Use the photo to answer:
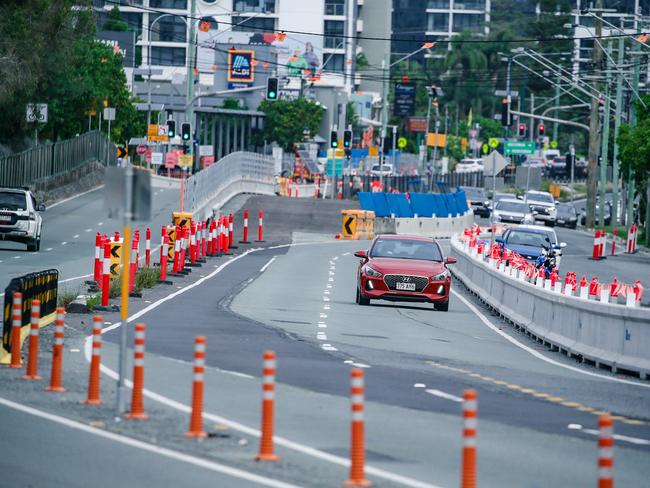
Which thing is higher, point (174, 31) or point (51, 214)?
point (174, 31)

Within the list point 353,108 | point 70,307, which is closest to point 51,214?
point 70,307

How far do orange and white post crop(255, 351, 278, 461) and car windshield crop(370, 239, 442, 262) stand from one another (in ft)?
65.8

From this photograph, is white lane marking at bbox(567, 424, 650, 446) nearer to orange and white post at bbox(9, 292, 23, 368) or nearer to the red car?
orange and white post at bbox(9, 292, 23, 368)

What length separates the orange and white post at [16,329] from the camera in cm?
1688

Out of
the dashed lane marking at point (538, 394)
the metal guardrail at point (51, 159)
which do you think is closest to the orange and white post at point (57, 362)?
the dashed lane marking at point (538, 394)

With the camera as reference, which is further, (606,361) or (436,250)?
(436,250)

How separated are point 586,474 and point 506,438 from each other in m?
1.85

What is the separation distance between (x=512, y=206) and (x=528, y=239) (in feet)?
88.6

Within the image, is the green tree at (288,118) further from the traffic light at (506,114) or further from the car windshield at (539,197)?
the traffic light at (506,114)

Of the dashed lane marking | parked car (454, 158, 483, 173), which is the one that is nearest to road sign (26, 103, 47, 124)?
the dashed lane marking

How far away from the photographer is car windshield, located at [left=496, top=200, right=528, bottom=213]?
71.1 meters

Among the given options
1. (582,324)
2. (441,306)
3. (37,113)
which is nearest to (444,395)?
(582,324)

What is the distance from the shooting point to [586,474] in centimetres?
1245

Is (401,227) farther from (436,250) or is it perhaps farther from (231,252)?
(436,250)
